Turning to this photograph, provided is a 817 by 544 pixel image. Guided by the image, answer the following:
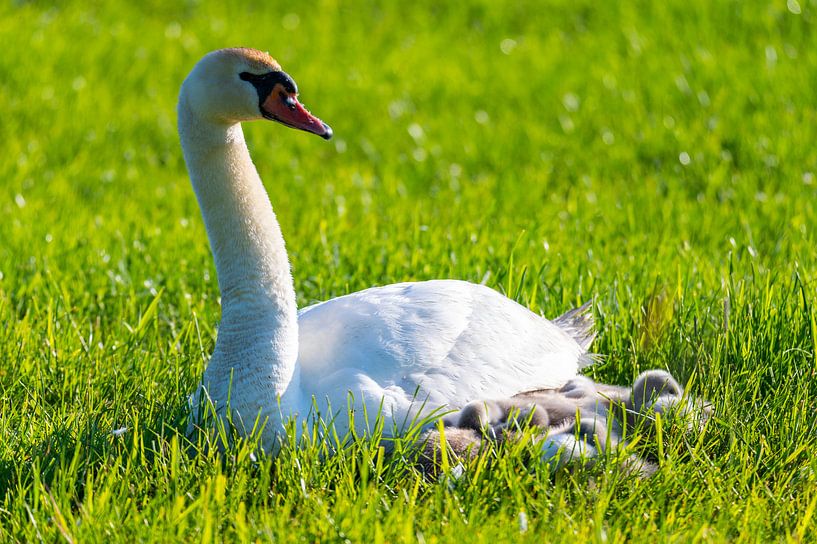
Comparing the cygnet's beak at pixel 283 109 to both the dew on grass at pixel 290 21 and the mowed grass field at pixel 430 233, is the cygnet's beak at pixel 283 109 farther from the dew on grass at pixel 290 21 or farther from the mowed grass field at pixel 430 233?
the dew on grass at pixel 290 21

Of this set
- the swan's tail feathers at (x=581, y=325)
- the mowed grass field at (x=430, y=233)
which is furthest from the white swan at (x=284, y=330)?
the swan's tail feathers at (x=581, y=325)

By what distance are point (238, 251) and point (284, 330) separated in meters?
0.33

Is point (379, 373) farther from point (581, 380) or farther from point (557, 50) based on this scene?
point (557, 50)

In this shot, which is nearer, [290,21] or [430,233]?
[430,233]

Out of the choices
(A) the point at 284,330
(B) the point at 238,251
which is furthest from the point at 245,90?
(A) the point at 284,330

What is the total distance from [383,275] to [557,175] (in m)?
3.02

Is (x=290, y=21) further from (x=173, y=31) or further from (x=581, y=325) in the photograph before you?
(x=581, y=325)

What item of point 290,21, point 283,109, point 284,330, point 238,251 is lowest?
point 284,330

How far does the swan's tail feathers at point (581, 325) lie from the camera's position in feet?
15.5

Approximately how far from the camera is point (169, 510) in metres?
3.37

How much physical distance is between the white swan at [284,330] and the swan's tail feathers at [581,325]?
1.32ft

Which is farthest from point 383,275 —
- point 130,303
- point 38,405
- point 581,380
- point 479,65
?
point 479,65

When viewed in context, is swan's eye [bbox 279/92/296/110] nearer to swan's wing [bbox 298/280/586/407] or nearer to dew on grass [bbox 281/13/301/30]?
swan's wing [bbox 298/280/586/407]

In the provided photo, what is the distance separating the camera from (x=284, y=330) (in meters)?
3.98
